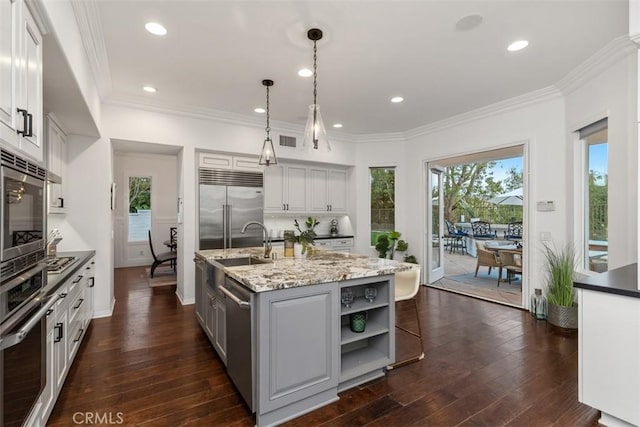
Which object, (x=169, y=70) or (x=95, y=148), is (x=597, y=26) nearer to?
(x=169, y=70)

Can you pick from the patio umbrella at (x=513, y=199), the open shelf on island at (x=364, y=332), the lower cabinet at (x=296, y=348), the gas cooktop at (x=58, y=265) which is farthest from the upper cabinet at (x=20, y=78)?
the patio umbrella at (x=513, y=199)

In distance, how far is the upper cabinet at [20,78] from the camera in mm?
1307

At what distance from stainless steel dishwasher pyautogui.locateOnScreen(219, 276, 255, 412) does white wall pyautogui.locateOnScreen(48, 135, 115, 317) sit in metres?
2.54

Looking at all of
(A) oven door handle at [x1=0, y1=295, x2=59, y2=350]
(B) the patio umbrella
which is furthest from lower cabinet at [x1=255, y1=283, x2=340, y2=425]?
(B) the patio umbrella

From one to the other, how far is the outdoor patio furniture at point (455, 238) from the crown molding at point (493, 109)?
5.29 meters

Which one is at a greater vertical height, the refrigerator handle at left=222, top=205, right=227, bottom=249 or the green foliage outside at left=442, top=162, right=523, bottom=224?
the green foliage outside at left=442, top=162, right=523, bottom=224

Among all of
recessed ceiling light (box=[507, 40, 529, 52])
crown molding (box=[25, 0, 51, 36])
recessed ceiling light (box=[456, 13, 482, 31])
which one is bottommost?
crown molding (box=[25, 0, 51, 36])

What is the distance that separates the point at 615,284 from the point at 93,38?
167 inches

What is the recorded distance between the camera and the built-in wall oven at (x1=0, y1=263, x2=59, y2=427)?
127cm

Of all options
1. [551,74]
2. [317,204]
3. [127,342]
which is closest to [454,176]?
[317,204]

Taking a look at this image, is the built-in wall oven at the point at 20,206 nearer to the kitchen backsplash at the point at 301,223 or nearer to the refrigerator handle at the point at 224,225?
the refrigerator handle at the point at 224,225

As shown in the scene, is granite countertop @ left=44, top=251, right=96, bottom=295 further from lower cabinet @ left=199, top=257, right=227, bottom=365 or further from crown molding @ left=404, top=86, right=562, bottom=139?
crown molding @ left=404, top=86, right=562, bottom=139

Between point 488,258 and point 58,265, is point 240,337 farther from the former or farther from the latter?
point 488,258

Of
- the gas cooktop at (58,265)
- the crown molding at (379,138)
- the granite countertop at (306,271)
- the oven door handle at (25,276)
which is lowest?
the granite countertop at (306,271)
